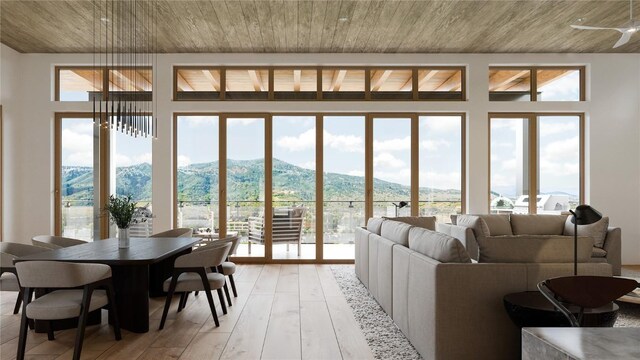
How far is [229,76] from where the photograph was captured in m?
7.36

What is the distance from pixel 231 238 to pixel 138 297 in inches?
45.5

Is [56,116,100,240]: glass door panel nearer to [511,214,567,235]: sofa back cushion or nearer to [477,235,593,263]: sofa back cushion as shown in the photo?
[477,235,593,263]: sofa back cushion

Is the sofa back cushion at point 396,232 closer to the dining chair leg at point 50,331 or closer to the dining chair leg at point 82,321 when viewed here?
the dining chair leg at point 82,321

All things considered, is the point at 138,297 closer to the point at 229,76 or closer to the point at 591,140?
the point at 229,76

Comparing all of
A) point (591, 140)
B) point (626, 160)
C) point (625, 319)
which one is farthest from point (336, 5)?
point (626, 160)

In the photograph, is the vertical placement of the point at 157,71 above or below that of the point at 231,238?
above

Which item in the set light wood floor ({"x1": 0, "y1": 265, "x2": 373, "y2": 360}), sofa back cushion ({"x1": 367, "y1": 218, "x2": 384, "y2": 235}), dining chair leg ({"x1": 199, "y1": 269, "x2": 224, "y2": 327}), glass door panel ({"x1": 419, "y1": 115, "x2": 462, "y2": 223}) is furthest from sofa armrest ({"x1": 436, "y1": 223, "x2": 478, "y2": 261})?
dining chair leg ({"x1": 199, "y1": 269, "x2": 224, "y2": 327})

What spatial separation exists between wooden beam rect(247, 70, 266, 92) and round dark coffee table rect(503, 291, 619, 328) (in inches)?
224

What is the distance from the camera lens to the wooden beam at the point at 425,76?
7395 millimetres

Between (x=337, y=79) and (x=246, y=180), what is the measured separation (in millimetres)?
2385

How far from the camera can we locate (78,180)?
7.29 meters

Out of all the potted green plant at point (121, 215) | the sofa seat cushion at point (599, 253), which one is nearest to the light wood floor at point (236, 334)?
the potted green plant at point (121, 215)

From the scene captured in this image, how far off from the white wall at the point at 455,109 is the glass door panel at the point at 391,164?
0.34m

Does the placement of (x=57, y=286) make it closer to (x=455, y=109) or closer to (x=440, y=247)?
(x=440, y=247)
